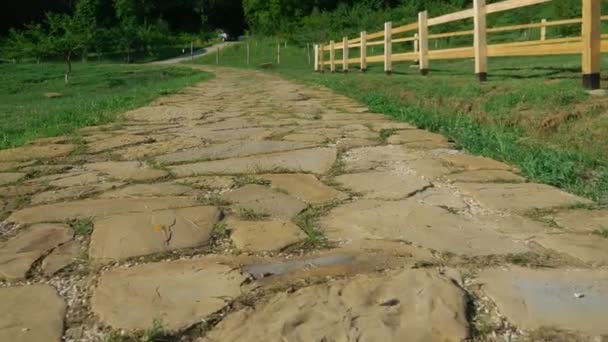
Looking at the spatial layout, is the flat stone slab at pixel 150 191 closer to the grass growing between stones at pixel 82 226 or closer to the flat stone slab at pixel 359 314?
the grass growing between stones at pixel 82 226

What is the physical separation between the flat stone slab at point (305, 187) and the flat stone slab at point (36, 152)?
1.50m

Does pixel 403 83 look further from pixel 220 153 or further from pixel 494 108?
pixel 220 153

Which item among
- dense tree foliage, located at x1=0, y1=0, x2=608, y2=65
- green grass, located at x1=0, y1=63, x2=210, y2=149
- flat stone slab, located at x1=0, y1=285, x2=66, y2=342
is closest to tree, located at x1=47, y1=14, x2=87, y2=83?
dense tree foliage, located at x1=0, y1=0, x2=608, y2=65

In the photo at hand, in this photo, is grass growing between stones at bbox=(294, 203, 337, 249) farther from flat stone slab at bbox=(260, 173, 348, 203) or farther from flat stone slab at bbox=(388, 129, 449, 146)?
flat stone slab at bbox=(388, 129, 449, 146)

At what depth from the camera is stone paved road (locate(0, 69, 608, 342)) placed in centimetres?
127

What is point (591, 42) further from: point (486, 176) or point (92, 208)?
point (92, 208)

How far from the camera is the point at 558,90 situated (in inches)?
167

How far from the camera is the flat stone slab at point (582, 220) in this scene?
1.84 meters

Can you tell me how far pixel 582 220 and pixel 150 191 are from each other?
166cm

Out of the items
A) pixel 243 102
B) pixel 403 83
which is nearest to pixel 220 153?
pixel 243 102

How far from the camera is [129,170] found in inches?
113

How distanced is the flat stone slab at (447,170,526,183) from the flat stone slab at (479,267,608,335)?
3.30ft

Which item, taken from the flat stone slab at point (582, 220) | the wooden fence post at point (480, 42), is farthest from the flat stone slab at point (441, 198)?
the wooden fence post at point (480, 42)

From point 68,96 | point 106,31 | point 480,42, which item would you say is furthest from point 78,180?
point 106,31
